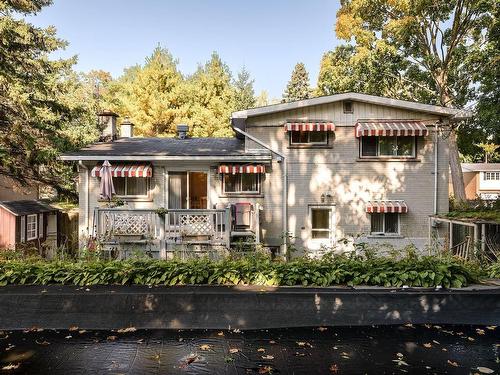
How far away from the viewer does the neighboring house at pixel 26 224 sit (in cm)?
1384

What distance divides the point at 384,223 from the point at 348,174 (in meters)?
2.38

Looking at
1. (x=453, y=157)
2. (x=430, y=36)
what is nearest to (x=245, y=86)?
(x=430, y=36)

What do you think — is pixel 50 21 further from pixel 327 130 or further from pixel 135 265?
pixel 135 265

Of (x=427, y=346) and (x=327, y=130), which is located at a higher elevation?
(x=327, y=130)

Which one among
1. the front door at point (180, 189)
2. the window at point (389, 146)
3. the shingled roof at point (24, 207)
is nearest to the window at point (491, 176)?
the window at point (389, 146)

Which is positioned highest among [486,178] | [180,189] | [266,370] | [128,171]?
[486,178]

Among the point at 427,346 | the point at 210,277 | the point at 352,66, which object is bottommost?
the point at 427,346

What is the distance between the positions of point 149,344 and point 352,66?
20279mm

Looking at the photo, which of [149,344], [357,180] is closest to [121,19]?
[357,180]

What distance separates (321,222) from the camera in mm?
13758

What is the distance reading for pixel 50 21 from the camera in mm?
16609

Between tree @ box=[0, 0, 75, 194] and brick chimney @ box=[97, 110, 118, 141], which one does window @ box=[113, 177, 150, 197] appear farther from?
tree @ box=[0, 0, 75, 194]

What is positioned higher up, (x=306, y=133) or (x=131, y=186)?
(x=306, y=133)

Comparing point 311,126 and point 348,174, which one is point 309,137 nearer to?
point 311,126
